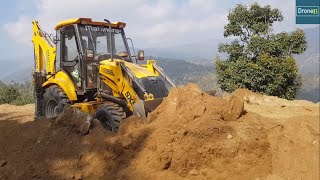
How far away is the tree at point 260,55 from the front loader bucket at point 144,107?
992 centimetres

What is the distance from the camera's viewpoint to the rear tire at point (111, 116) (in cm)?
740

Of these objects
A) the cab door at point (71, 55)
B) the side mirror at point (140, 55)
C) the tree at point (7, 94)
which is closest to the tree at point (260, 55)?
the side mirror at point (140, 55)

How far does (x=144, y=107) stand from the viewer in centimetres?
696

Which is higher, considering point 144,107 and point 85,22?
point 85,22

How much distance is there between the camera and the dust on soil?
18.2 ft

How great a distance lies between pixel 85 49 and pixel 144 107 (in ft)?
8.89

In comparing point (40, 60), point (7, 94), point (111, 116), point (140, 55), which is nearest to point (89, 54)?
point (111, 116)

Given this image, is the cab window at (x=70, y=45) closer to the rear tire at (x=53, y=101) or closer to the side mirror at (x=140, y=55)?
the rear tire at (x=53, y=101)

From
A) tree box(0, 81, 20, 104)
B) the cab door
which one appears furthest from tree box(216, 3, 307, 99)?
tree box(0, 81, 20, 104)

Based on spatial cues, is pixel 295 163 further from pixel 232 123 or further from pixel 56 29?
pixel 56 29

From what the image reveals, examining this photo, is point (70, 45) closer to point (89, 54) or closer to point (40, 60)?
point (89, 54)

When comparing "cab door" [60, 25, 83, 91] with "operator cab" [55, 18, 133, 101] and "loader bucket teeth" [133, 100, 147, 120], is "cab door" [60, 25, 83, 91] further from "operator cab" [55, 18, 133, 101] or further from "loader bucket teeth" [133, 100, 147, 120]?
"loader bucket teeth" [133, 100, 147, 120]

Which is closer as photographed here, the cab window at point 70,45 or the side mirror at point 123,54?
the cab window at point 70,45

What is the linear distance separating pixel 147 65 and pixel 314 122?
15.0 feet
